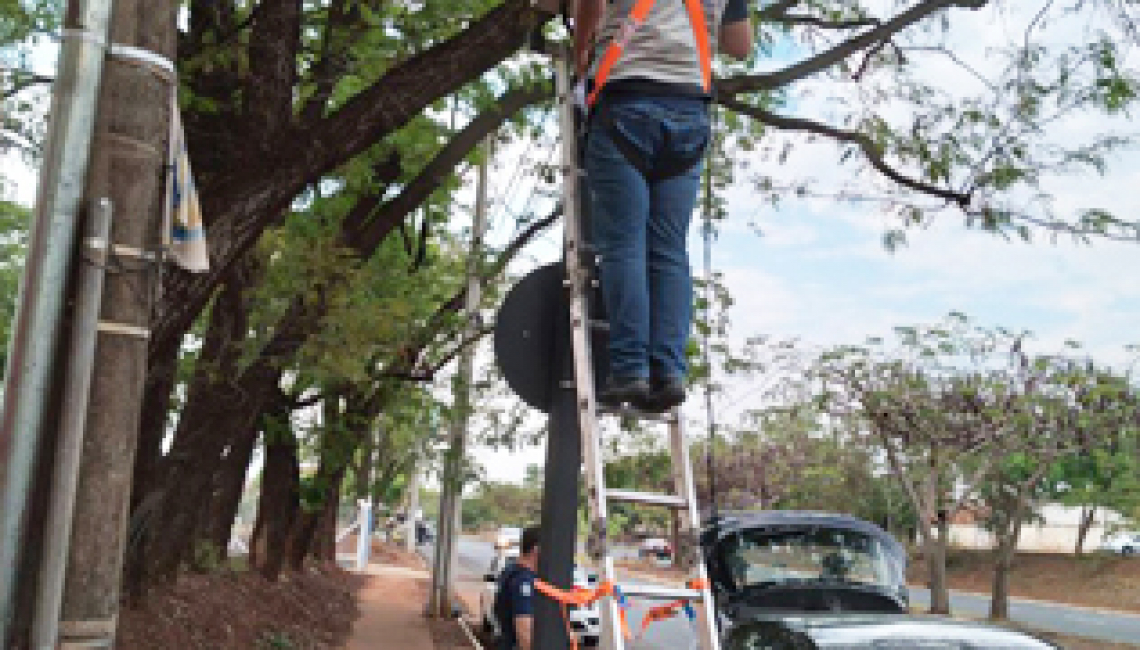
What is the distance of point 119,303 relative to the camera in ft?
10.7

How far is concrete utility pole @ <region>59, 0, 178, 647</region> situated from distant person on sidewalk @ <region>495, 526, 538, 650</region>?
3431mm

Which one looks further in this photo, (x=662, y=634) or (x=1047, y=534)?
(x=1047, y=534)

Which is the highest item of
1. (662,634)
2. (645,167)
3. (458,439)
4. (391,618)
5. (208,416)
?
(458,439)

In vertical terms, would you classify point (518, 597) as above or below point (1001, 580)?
above

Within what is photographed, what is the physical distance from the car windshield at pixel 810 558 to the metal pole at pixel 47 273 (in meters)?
6.07

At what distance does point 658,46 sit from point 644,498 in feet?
5.83

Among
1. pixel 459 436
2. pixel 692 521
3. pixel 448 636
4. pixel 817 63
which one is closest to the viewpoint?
pixel 692 521

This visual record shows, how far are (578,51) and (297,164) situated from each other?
3012 millimetres

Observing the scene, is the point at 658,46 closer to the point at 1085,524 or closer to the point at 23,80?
the point at 23,80

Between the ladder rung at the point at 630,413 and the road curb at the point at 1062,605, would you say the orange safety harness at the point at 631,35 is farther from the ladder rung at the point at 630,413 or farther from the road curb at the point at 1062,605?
the road curb at the point at 1062,605

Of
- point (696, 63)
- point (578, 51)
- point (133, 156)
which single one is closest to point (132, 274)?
point (133, 156)

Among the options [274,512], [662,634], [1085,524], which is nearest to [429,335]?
[274,512]

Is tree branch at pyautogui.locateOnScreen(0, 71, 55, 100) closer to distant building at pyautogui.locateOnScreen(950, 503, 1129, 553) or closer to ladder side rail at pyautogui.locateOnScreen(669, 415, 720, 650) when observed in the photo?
ladder side rail at pyautogui.locateOnScreen(669, 415, 720, 650)

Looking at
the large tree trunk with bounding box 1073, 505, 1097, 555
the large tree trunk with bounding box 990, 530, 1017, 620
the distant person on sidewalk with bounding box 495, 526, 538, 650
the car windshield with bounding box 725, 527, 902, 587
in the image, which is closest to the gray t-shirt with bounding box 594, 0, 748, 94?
the distant person on sidewalk with bounding box 495, 526, 538, 650
